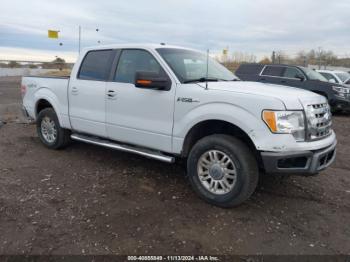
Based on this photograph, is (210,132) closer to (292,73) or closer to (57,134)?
(57,134)

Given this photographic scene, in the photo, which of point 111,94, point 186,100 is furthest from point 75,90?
point 186,100

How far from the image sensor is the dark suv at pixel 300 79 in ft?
37.7

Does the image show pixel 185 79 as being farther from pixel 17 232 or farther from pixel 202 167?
pixel 17 232

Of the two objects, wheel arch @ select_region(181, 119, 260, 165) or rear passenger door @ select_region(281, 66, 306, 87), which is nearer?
wheel arch @ select_region(181, 119, 260, 165)

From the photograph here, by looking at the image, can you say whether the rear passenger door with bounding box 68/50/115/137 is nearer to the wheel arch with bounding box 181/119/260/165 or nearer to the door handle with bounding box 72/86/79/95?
the door handle with bounding box 72/86/79/95

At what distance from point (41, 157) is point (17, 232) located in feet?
8.55

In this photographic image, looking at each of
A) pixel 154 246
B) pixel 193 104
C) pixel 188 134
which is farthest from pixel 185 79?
pixel 154 246

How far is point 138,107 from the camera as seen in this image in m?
4.60

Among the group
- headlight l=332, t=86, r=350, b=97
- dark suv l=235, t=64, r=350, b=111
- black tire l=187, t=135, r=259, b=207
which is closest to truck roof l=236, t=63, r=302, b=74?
dark suv l=235, t=64, r=350, b=111

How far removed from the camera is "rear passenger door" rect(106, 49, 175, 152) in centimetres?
436

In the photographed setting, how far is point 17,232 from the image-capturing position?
334 centimetres

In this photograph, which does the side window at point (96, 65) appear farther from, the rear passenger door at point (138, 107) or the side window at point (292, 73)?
the side window at point (292, 73)

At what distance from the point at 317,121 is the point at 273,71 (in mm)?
9104

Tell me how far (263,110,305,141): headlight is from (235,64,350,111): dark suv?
8.80 metres
